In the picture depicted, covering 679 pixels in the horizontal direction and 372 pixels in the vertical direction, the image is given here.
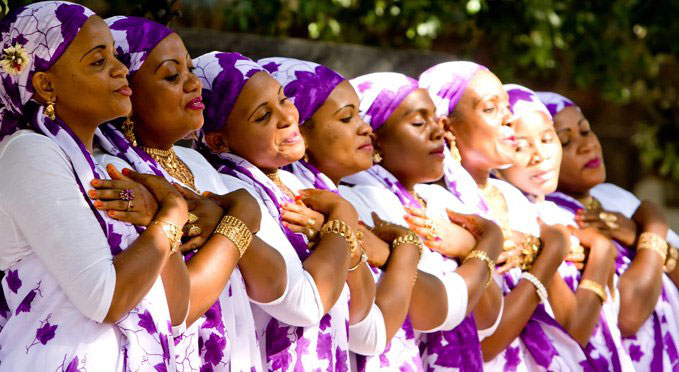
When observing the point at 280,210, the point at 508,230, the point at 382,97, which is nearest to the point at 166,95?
the point at 280,210

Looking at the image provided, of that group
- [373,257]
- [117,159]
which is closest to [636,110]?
[373,257]

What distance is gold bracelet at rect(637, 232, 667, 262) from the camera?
555 cm

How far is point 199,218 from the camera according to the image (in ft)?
11.3

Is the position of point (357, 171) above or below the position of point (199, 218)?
below

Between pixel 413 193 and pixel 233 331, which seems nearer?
pixel 233 331

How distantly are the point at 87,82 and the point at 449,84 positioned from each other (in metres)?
2.32

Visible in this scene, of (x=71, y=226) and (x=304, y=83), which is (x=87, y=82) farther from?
(x=304, y=83)

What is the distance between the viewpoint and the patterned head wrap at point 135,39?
359 cm

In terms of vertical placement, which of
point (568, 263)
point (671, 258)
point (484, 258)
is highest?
point (484, 258)

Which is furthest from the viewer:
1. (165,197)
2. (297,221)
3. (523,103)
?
(523,103)

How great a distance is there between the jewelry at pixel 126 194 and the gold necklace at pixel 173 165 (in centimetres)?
49

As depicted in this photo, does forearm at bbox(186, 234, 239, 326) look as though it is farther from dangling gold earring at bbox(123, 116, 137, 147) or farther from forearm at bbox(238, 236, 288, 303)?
dangling gold earring at bbox(123, 116, 137, 147)

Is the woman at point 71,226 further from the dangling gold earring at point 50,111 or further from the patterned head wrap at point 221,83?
the patterned head wrap at point 221,83

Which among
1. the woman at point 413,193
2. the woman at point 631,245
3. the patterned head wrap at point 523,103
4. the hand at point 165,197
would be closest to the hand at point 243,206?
the hand at point 165,197
